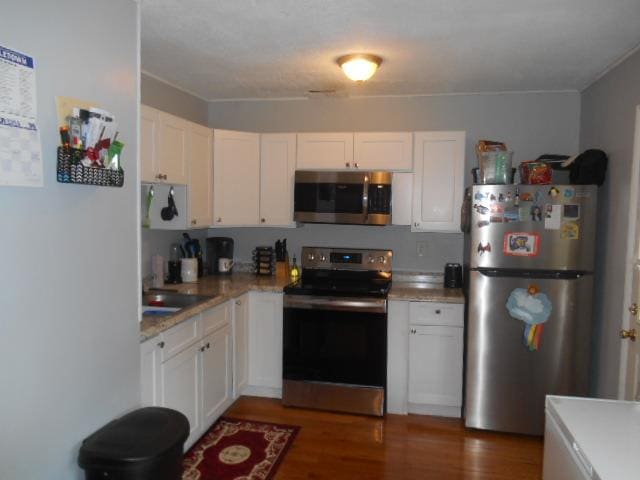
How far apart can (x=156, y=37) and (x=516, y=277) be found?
258cm

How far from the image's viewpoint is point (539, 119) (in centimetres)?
375

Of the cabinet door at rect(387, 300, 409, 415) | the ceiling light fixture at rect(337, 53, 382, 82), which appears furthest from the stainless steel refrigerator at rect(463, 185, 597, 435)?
the ceiling light fixture at rect(337, 53, 382, 82)

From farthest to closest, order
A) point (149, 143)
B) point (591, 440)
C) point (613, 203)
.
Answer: point (613, 203) → point (149, 143) → point (591, 440)

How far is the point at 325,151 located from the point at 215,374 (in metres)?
1.84

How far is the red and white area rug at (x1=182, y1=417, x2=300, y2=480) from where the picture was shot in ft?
8.89

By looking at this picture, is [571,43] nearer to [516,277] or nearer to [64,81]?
[516,277]

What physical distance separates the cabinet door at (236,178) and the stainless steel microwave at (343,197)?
0.38 metres

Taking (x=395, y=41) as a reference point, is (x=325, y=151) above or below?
below

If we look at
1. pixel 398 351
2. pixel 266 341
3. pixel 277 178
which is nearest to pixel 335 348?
pixel 398 351

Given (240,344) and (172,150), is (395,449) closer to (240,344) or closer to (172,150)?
(240,344)

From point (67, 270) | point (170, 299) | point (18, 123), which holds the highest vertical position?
point (18, 123)

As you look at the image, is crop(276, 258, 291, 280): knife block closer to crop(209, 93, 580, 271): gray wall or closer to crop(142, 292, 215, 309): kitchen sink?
crop(209, 93, 580, 271): gray wall

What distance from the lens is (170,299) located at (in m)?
3.24

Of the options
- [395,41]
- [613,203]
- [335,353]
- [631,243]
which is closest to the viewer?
[395,41]
